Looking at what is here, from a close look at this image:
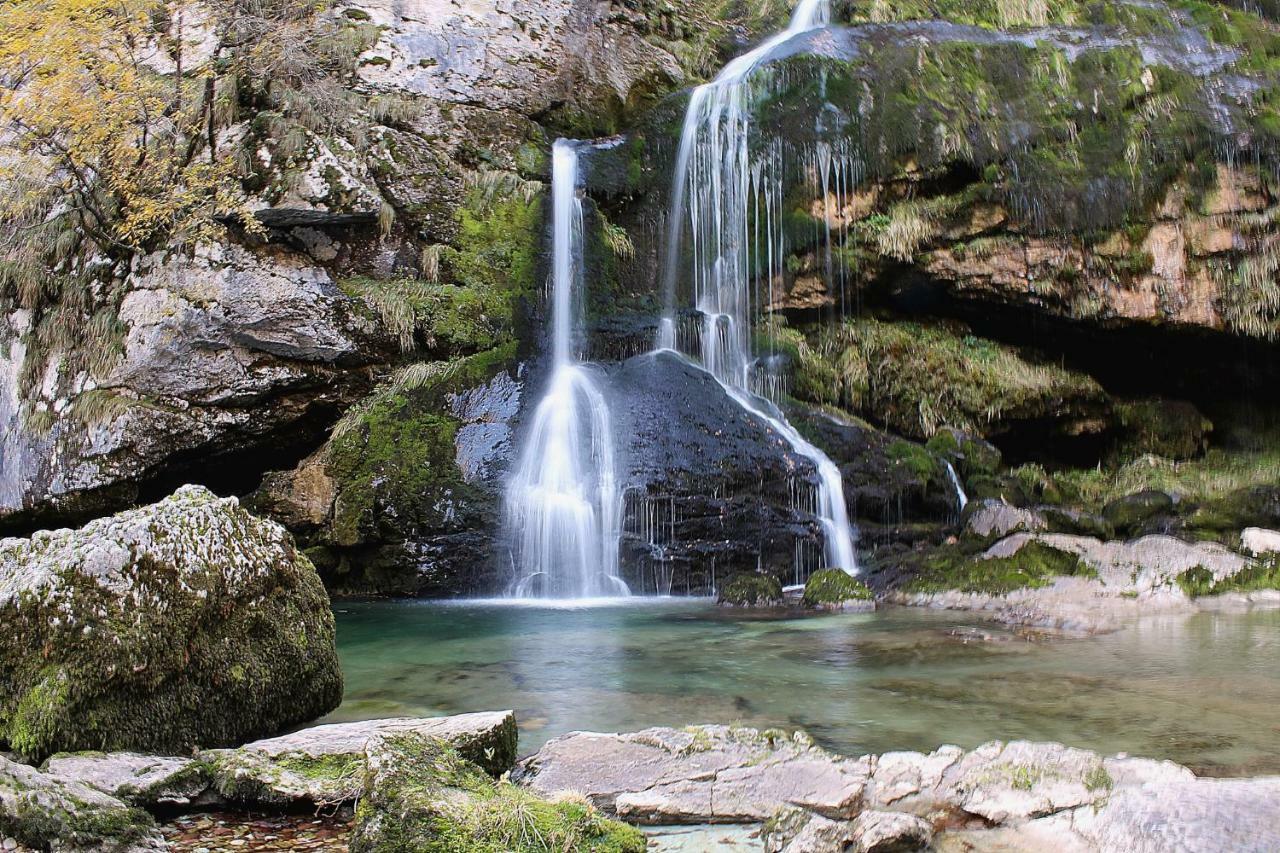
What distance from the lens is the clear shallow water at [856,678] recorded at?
4.96 metres

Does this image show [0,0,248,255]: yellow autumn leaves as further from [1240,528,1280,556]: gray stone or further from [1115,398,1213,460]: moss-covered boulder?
[1115,398,1213,460]: moss-covered boulder

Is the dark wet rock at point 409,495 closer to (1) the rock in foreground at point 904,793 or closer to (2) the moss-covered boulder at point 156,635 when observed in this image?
(2) the moss-covered boulder at point 156,635

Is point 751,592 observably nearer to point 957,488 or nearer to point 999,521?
point 999,521

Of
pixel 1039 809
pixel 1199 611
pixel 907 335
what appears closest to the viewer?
pixel 1039 809

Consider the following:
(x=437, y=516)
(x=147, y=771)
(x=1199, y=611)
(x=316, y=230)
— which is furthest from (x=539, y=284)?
(x=147, y=771)

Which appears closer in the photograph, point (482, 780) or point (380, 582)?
point (482, 780)

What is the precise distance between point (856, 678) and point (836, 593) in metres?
3.41

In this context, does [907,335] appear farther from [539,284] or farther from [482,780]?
[482,780]

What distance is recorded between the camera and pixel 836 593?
9.70 m

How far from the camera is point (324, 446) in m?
12.1

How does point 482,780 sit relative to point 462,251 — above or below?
below

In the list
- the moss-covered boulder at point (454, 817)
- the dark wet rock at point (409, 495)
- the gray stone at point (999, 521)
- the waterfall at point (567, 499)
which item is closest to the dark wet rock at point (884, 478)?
the gray stone at point (999, 521)

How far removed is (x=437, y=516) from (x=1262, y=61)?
44.1 ft

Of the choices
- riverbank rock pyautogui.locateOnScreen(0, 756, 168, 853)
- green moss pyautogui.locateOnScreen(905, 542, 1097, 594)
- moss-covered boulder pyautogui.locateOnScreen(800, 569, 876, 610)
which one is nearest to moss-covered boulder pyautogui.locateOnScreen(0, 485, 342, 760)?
Result: riverbank rock pyautogui.locateOnScreen(0, 756, 168, 853)
